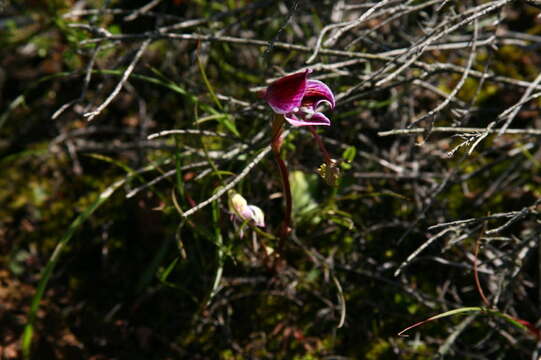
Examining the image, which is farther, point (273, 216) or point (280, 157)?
point (273, 216)

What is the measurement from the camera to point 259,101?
169 cm

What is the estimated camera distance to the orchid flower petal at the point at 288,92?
3.48 feet

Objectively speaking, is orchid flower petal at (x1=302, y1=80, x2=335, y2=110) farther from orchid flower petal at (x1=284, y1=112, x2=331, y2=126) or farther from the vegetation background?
the vegetation background

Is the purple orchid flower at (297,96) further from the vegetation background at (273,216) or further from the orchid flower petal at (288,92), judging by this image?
the vegetation background at (273,216)

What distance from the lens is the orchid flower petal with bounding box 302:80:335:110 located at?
1.10 meters

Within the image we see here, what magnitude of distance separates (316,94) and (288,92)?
8cm

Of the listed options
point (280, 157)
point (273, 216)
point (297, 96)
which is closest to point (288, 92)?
point (297, 96)

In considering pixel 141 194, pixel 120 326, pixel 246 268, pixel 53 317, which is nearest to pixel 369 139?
pixel 246 268

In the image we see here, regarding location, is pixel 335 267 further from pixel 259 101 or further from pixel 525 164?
pixel 525 164

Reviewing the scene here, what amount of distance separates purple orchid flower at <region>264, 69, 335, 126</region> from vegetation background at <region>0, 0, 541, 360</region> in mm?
288

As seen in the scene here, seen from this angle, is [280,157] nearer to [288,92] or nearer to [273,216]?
[288,92]

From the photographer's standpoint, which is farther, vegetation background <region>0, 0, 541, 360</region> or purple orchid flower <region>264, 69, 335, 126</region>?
vegetation background <region>0, 0, 541, 360</region>

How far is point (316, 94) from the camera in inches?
44.0

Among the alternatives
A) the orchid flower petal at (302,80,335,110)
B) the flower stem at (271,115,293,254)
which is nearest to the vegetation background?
the flower stem at (271,115,293,254)
